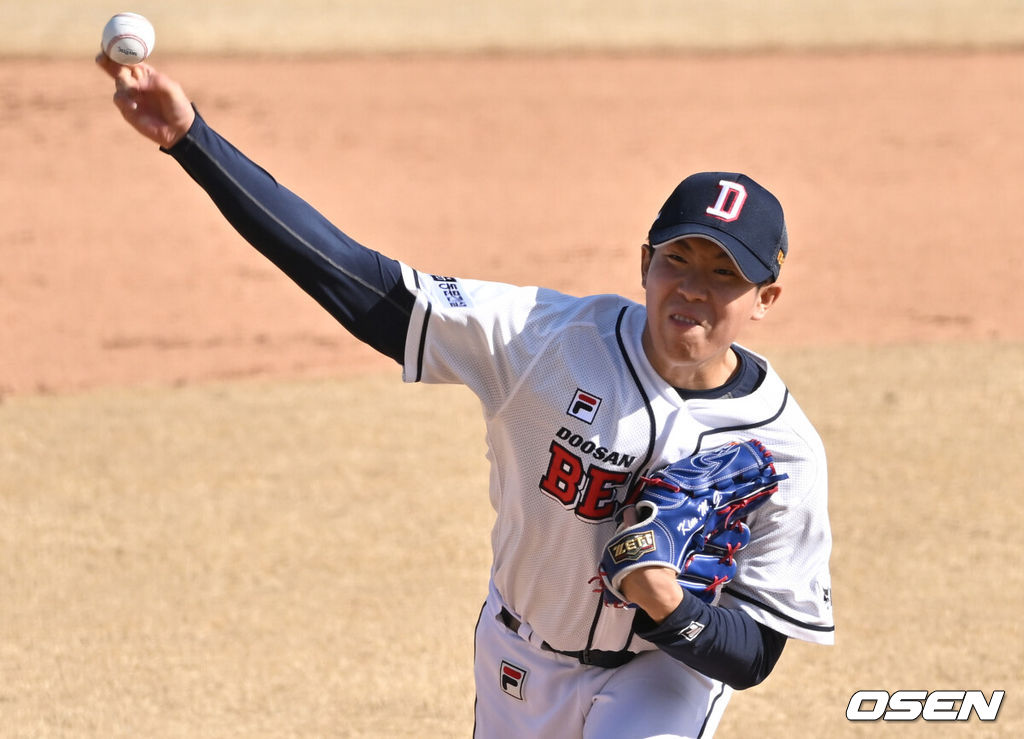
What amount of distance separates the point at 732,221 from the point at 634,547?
0.66 metres

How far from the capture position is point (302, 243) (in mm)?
2543

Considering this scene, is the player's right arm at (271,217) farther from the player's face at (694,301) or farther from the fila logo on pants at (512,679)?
the fila logo on pants at (512,679)

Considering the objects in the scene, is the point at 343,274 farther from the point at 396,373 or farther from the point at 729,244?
the point at 396,373

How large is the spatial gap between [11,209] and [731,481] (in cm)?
1110

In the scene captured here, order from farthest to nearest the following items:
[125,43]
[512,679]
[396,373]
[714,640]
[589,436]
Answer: [396,373]
[512,679]
[589,436]
[714,640]
[125,43]

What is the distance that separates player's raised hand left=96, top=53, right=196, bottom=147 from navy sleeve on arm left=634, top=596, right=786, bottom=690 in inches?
51.0

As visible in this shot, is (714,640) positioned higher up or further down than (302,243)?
further down

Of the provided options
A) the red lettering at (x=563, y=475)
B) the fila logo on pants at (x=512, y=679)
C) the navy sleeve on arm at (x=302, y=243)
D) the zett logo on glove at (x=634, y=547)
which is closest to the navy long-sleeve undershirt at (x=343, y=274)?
the navy sleeve on arm at (x=302, y=243)

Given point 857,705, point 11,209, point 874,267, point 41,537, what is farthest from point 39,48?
point 857,705

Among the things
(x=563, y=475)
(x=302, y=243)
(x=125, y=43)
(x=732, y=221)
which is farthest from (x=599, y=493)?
(x=125, y=43)

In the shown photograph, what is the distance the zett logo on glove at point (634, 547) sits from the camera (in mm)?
2527

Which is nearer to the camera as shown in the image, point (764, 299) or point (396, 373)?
point (764, 299)

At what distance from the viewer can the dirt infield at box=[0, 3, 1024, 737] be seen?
4.95m

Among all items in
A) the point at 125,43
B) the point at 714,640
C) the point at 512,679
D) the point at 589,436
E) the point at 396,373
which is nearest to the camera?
the point at 125,43
